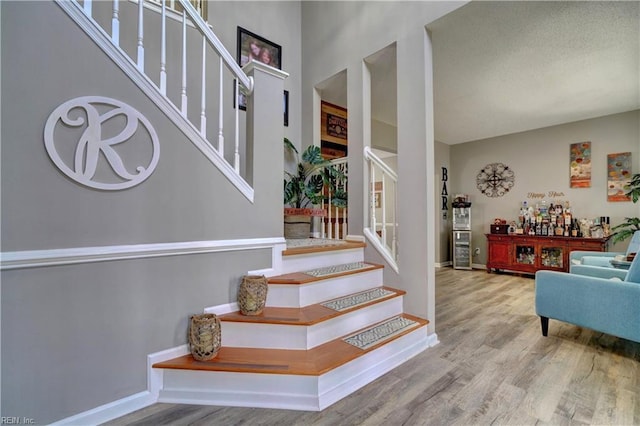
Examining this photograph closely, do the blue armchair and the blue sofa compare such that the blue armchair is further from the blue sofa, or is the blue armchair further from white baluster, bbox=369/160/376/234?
white baluster, bbox=369/160/376/234

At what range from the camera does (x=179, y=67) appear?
9.27 ft

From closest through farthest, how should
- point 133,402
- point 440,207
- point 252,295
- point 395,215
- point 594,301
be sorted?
1. point 133,402
2. point 252,295
3. point 594,301
4. point 395,215
5. point 440,207

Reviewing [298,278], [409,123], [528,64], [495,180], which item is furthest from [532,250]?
[298,278]

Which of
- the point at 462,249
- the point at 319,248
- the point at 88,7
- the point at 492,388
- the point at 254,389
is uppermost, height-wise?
the point at 88,7

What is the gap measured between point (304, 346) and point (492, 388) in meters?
1.24

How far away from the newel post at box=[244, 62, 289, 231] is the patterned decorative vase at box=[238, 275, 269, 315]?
453 millimetres

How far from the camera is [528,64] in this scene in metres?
3.01

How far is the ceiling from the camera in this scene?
2.29 m

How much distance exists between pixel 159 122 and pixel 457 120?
481 cm

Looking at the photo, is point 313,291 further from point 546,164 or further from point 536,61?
point 546,164

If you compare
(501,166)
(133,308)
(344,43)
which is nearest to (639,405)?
(133,308)

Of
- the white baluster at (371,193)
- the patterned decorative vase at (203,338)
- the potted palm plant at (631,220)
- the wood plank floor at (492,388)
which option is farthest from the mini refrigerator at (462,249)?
the patterned decorative vase at (203,338)

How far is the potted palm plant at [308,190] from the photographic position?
10.5 ft

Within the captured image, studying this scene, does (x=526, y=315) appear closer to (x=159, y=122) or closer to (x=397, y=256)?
(x=397, y=256)
